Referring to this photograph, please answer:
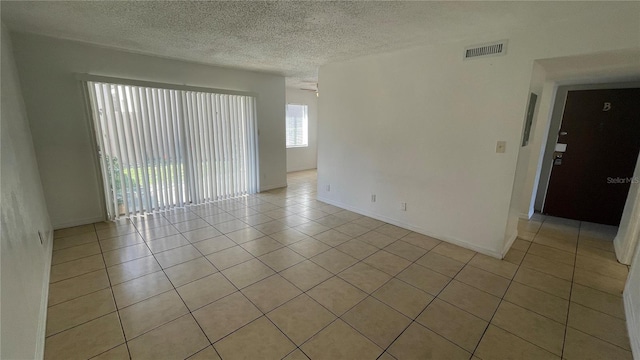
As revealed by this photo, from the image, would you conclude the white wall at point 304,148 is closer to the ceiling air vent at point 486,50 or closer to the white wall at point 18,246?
the ceiling air vent at point 486,50

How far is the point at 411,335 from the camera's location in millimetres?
1841

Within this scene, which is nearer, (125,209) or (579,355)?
(579,355)

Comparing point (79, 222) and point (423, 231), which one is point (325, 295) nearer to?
point (423, 231)

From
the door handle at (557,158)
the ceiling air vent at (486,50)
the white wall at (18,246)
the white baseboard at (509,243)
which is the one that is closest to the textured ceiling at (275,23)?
the ceiling air vent at (486,50)

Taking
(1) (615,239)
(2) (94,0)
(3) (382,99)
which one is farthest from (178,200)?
(1) (615,239)

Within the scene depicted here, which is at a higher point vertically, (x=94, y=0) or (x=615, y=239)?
(x=94, y=0)

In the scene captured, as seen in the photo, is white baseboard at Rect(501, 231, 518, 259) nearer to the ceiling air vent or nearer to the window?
the ceiling air vent

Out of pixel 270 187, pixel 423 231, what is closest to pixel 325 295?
pixel 423 231

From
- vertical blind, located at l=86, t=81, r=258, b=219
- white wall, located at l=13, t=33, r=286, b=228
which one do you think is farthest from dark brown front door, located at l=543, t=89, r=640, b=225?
white wall, located at l=13, t=33, r=286, b=228

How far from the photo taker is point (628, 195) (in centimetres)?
330

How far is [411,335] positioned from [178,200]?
4.08m

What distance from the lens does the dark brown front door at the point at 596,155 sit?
362cm

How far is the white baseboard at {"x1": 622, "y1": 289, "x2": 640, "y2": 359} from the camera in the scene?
5.55 ft

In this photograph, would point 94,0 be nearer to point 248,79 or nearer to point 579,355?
point 248,79
